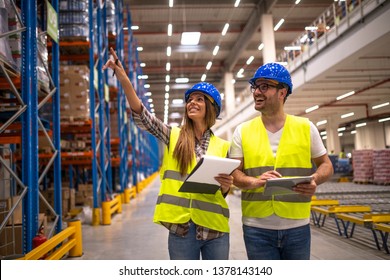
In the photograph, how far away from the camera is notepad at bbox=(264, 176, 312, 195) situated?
1676 mm

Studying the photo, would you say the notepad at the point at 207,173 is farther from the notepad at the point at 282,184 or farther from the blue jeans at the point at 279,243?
the blue jeans at the point at 279,243

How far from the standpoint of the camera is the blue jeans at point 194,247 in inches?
76.0

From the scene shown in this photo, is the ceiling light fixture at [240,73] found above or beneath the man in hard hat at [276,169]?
above

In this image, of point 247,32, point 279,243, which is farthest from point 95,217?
point 247,32

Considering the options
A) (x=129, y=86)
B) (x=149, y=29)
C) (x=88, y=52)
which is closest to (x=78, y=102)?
(x=88, y=52)

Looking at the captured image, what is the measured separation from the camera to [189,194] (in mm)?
1988

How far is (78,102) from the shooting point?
6.73 metres

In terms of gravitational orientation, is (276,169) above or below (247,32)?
below

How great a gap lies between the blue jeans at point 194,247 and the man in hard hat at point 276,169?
15 centimetres

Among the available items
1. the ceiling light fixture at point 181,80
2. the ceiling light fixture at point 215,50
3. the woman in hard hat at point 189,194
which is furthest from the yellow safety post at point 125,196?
the ceiling light fixture at point 181,80

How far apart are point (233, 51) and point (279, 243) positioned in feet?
66.1

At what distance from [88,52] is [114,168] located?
6969mm

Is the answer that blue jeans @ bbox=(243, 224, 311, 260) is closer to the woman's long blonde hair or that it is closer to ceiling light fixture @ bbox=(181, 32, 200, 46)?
the woman's long blonde hair

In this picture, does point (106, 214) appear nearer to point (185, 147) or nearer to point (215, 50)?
point (185, 147)
